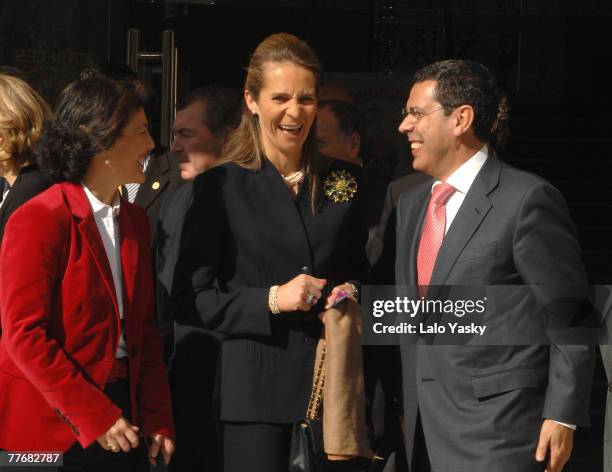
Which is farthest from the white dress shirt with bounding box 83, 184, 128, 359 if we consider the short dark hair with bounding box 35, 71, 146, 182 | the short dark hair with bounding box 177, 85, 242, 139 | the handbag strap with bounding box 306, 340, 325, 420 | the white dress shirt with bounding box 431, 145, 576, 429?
the short dark hair with bounding box 177, 85, 242, 139

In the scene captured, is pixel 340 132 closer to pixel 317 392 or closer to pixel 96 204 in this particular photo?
pixel 317 392

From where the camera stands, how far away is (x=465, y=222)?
3992 millimetres

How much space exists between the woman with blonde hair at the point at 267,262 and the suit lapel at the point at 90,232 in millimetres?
412

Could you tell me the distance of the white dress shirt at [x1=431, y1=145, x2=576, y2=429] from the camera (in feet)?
13.5

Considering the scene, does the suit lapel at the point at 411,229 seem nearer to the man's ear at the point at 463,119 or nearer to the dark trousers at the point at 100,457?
the man's ear at the point at 463,119

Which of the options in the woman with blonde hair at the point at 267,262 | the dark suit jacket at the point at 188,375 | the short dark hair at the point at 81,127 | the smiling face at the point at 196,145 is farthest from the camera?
the smiling face at the point at 196,145

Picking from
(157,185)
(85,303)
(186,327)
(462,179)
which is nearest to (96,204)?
(85,303)

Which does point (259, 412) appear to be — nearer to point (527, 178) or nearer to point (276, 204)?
point (276, 204)

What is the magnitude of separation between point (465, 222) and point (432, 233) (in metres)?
0.19

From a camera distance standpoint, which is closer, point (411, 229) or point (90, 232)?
point (90, 232)

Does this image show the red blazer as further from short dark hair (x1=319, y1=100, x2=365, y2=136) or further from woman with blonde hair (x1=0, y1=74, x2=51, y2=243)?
short dark hair (x1=319, y1=100, x2=365, y2=136)

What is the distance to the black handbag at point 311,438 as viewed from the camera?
3.94 metres

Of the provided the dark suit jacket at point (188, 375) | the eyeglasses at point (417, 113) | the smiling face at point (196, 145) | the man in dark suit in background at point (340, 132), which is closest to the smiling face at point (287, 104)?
the eyeglasses at point (417, 113)

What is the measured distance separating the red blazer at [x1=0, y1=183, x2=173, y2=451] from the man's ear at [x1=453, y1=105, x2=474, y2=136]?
1222 mm
